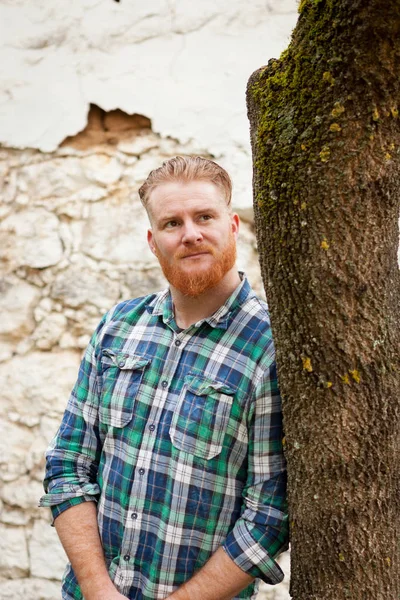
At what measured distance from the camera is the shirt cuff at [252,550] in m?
1.50

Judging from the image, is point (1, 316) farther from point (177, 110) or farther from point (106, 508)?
point (106, 508)

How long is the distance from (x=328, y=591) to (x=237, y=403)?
44 centimetres

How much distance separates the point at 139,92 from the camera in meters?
3.04

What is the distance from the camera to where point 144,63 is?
9.99 feet

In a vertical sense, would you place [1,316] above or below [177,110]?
below

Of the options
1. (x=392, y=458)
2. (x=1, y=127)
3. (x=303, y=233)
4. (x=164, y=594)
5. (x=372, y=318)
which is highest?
(x=1, y=127)

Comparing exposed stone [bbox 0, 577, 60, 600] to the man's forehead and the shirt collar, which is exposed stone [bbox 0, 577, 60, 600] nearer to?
the shirt collar

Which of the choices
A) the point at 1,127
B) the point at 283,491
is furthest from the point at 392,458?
the point at 1,127

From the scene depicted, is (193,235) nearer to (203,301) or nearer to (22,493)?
(203,301)

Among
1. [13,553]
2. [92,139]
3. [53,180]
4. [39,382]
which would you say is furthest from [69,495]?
[92,139]

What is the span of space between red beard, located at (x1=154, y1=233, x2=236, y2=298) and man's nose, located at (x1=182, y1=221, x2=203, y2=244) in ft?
0.07

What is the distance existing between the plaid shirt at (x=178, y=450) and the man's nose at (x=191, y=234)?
0.64 ft

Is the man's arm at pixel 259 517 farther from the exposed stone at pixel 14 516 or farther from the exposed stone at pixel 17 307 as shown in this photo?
the exposed stone at pixel 17 307

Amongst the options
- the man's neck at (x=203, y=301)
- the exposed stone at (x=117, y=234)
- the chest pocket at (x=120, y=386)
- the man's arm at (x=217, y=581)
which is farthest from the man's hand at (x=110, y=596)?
the exposed stone at (x=117, y=234)
